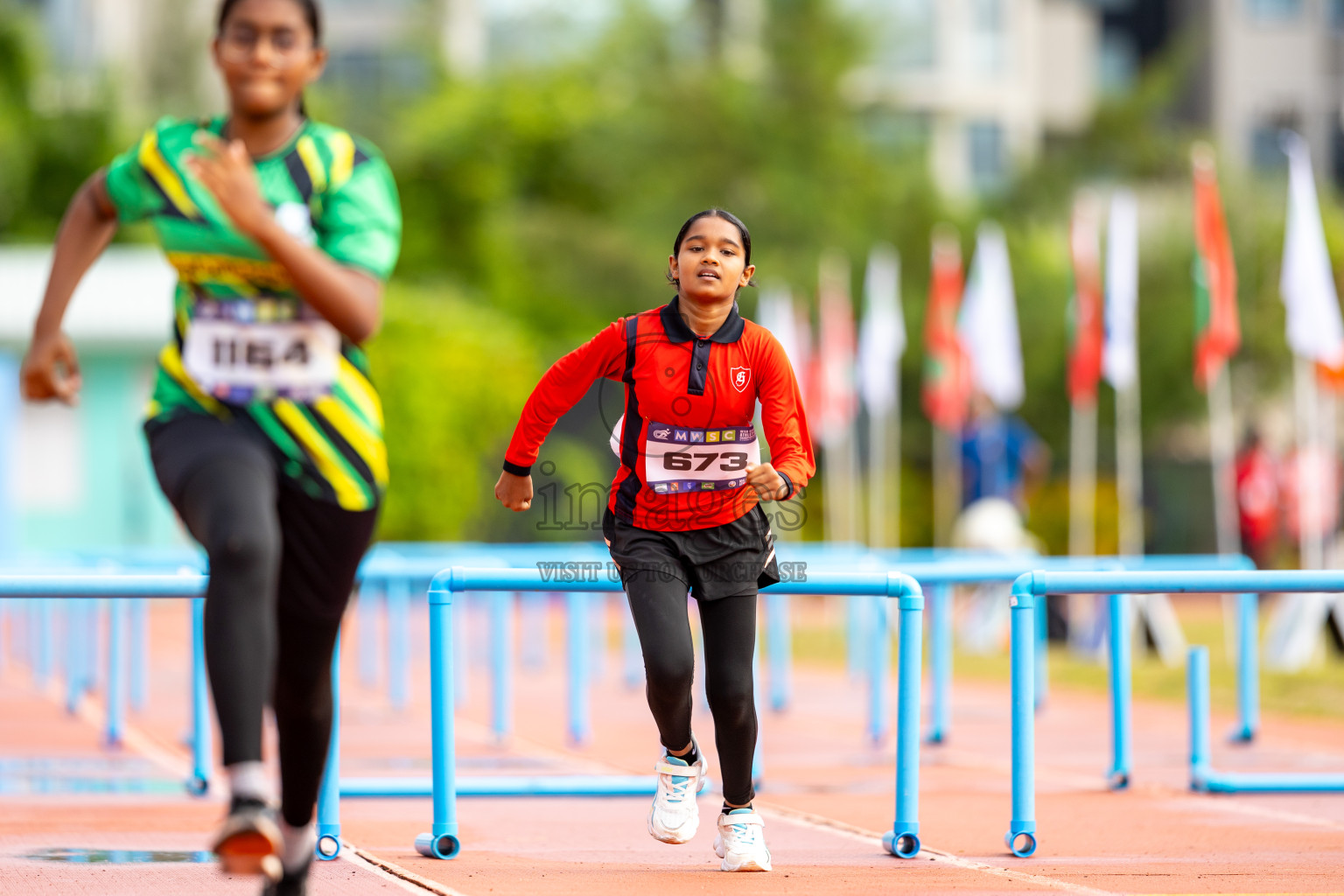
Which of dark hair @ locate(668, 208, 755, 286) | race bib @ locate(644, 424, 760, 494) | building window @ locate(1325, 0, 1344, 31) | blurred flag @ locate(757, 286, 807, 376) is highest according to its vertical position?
building window @ locate(1325, 0, 1344, 31)

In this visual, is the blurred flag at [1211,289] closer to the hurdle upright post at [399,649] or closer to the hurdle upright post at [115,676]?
the hurdle upright post at [399,649]

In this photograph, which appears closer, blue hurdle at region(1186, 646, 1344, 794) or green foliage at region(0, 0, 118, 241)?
blue hurdle at region(1186, 646, 1344, 794)

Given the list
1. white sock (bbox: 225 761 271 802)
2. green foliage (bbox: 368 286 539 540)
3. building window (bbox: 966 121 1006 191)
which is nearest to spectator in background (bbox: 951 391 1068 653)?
green foliage (bbox: 368 286 539 540)

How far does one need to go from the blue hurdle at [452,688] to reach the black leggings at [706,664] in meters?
0.44

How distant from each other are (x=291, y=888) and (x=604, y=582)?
1987 millimetres

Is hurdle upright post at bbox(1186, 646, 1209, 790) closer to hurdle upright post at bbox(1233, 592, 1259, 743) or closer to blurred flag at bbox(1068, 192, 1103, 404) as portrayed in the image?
hurdle upright post at bbox(1233, 592, 1259, 743)

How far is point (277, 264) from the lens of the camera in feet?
12.3

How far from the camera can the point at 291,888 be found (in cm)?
400

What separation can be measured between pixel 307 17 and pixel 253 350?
2.16 ft

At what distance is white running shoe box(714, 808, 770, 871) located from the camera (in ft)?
17.6

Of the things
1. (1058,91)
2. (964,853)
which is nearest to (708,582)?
(964,853)

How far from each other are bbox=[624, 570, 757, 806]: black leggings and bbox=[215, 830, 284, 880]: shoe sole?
1.82m

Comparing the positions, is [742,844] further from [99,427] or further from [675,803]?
[99,427]

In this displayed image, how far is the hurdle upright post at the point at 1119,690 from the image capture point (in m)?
7.71
